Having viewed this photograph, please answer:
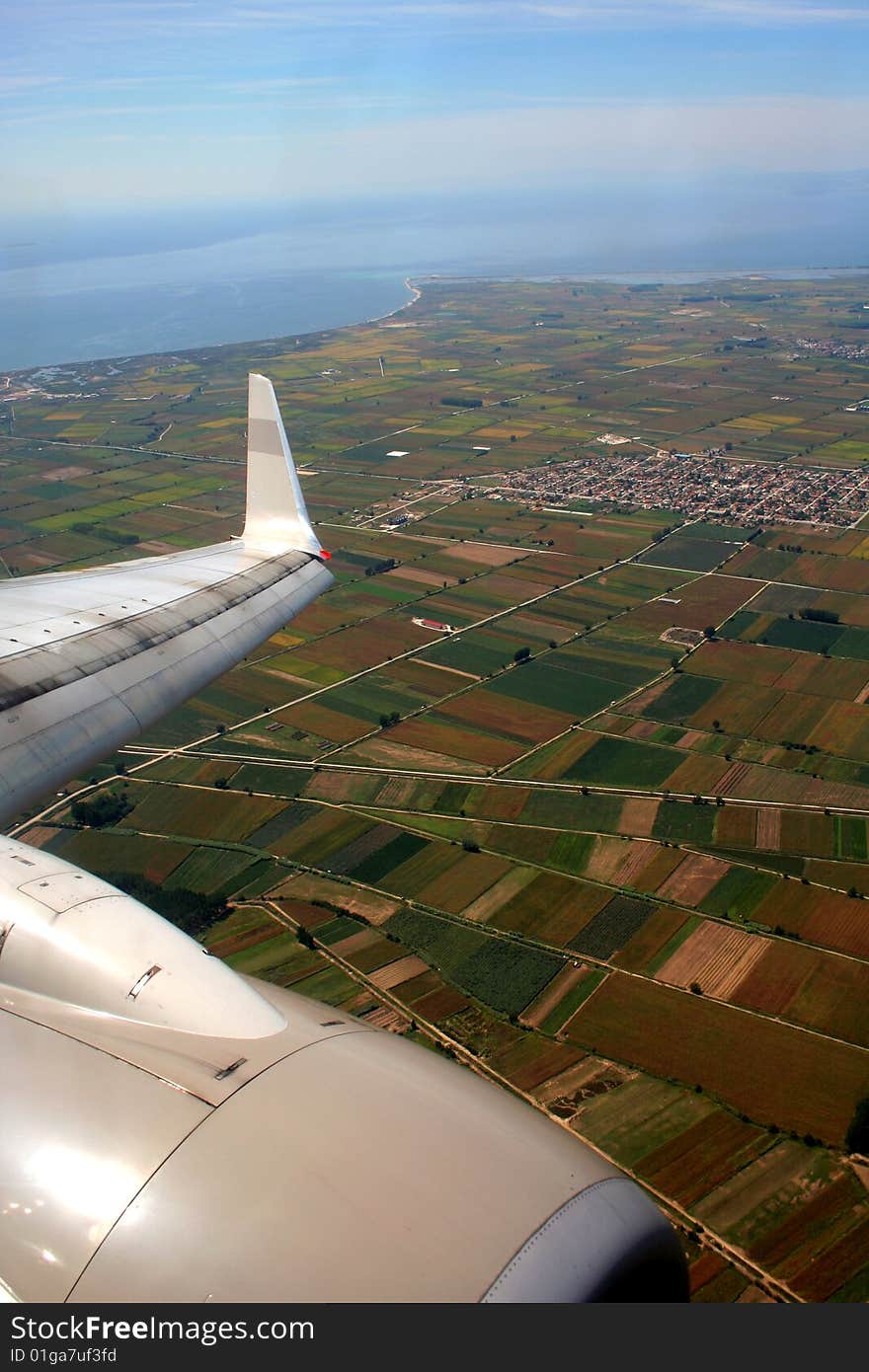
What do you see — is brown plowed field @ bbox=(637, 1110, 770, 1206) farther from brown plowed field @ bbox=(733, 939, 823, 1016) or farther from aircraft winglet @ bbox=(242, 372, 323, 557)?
aircraft winglet @ bbox=(242, 372, 323, 557)

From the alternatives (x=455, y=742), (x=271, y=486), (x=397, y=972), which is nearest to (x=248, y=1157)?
(x=271, y=486)

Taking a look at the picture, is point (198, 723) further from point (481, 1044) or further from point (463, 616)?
point (481, 1044)

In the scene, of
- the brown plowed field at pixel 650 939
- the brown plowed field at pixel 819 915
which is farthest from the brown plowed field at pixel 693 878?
the brown plowed field at pixel 819 915

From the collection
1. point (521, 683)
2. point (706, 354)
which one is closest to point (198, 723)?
point (521, 683)

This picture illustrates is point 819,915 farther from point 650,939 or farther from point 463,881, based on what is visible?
point 463,881

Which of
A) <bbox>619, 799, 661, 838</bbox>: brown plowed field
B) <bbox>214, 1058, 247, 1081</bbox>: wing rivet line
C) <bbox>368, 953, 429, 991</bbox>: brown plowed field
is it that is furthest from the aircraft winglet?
<bbox>619, 799, 661, 838</bbox>: brown plowed field

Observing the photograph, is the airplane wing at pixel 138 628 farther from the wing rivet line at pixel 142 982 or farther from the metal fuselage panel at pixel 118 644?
the wing rivet line at pixel 142 982
